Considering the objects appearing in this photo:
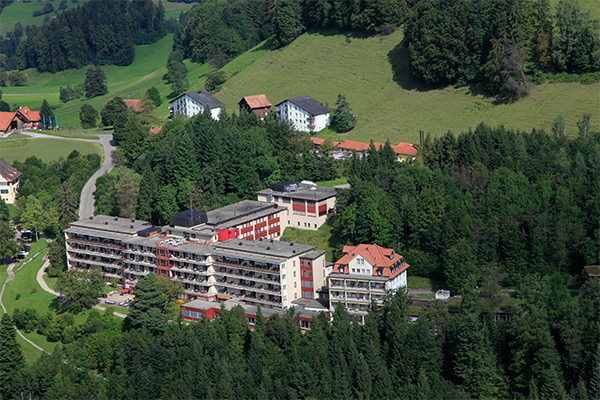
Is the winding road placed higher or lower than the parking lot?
lower

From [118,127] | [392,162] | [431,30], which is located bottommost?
[118,127]

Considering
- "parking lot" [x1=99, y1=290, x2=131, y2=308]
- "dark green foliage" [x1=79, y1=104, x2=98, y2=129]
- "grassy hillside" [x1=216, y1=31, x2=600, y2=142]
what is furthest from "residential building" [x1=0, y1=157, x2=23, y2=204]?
"dark green foliage" [x1=79, y1=104, x2=98, y2=129]

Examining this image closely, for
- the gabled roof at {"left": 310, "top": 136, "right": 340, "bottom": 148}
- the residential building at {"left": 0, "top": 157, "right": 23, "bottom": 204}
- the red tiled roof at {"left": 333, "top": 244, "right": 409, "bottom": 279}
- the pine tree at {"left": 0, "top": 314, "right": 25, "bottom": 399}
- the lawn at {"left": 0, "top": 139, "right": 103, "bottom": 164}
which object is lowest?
the lawn at {"left": 0, "top": 139, "right": 103, "bottom": 164}

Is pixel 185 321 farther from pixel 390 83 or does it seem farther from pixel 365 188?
pixel 390 83

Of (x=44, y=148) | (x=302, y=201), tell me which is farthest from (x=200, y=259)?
(x=44, y=148)

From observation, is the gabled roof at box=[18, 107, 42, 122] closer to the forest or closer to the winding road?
the winding road

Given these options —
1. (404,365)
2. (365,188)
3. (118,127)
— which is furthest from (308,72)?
(404,365)

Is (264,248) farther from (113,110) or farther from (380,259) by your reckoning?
(113,110)
